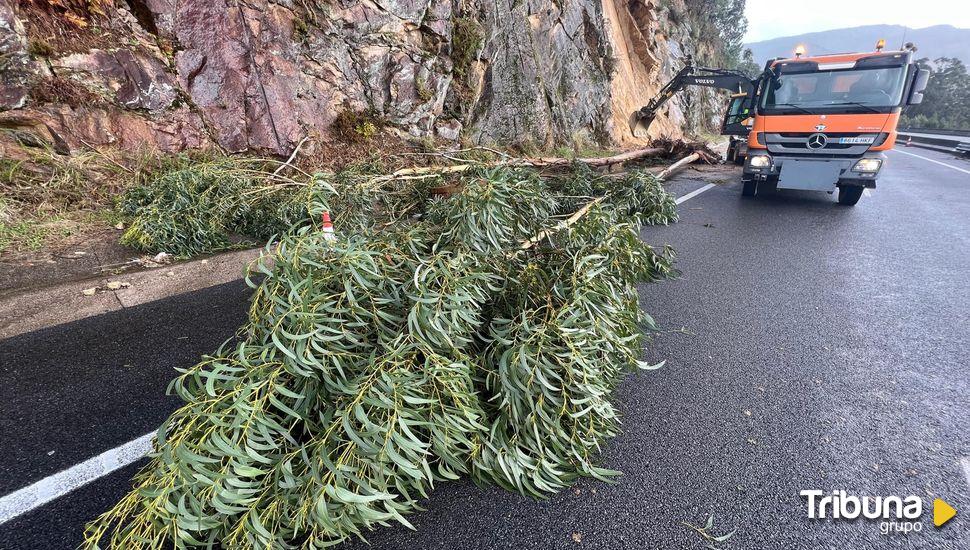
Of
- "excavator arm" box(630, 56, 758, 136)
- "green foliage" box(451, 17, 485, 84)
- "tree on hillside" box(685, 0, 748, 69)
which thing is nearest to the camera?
"green foliage" box(451, 17, 485, 84)

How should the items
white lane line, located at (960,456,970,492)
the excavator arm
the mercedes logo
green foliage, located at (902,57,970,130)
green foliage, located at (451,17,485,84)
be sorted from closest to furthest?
white lane line, located at (960,456,970,492) → the mercedes logo → green foliage, located at (451,17,485,84) → the excavator arm → green foliage, located at (902,57,970,130)

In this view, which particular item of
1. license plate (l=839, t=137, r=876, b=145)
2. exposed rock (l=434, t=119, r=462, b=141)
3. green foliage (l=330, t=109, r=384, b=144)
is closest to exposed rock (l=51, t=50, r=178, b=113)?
green foliage (l=330, t=109, r=384, b=144)

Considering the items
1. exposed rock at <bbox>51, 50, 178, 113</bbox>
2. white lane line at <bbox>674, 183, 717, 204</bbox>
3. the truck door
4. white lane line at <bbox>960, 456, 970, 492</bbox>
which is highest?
exposed rock at <bbox>51, 50, 178, 113</bbox>

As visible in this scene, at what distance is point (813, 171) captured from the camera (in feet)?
23.2

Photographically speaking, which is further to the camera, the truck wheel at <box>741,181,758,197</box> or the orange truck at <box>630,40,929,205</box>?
the truck wheel at <box>741,181,758,197</box>

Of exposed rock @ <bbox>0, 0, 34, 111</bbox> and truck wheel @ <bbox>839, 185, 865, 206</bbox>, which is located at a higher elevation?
exposed rock @ <bbox>0, 0, 34, 111</bbox>

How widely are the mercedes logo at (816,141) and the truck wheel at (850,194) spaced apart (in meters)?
1.03

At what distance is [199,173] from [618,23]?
20.1 m

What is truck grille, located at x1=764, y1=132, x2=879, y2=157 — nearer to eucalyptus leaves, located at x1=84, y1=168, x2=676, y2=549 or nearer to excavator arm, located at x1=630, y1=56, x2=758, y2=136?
excavator arm, located at x1=630, y1=56, x2=758, y2=136

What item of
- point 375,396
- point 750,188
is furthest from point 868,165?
point 375,396

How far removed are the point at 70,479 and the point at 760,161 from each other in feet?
30.5

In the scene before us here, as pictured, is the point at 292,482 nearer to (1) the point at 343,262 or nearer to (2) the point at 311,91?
(1) the point at 343,262

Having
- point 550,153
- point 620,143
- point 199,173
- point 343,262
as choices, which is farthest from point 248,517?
point 620,143

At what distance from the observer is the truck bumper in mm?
6809
